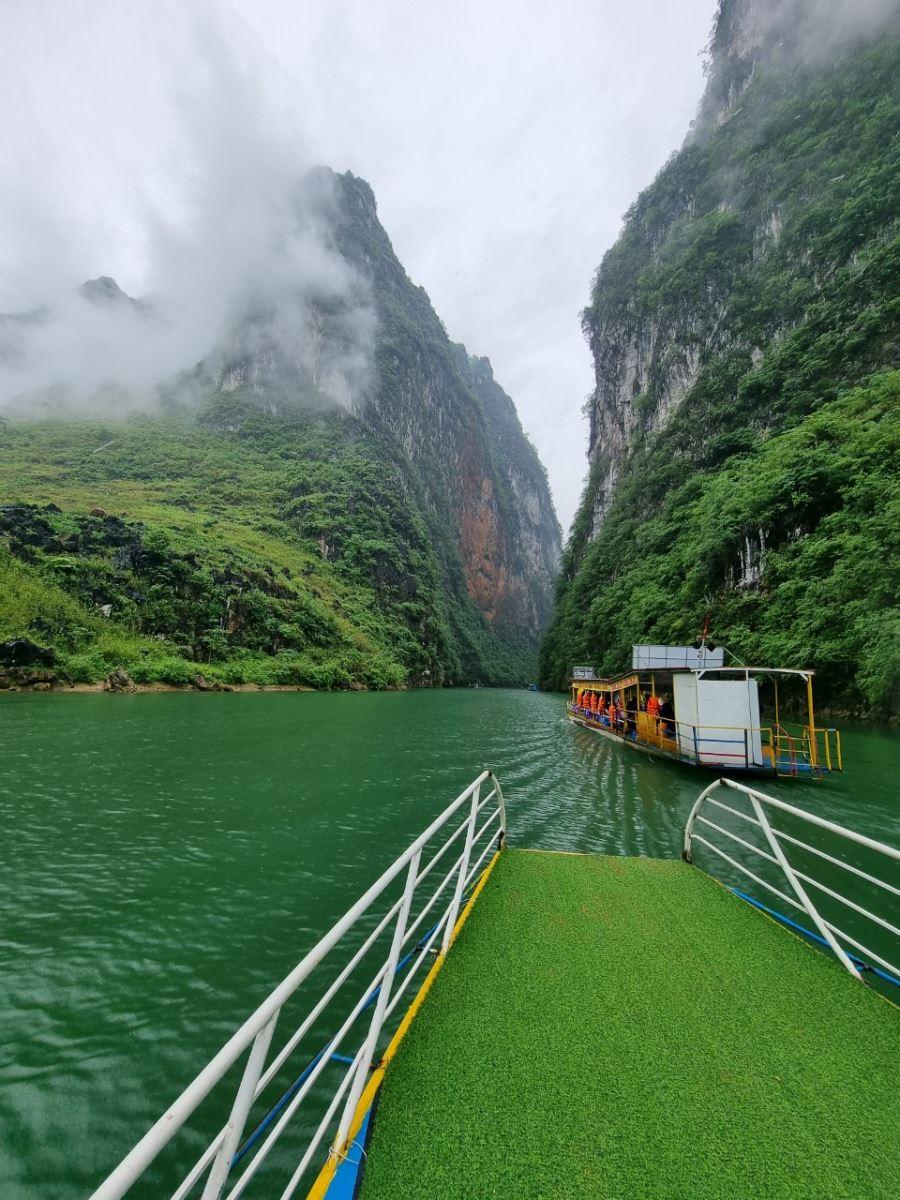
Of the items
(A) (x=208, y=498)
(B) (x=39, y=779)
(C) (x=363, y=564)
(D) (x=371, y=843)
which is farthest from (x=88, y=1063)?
(A) (x=208, y=498)

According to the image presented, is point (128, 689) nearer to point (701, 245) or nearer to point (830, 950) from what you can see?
point (830, 950)

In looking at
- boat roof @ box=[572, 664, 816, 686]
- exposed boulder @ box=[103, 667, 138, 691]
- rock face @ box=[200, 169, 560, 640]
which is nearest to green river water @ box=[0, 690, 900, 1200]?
boat roof @ box=[572, 664, 816, 686]

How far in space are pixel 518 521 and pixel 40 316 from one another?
4818 inches

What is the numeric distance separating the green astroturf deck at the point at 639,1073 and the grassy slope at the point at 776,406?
17063 mm

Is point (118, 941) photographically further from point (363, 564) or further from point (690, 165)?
point (690, 165)

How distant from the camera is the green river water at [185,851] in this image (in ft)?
10.6

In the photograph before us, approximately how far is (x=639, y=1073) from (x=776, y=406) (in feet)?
131

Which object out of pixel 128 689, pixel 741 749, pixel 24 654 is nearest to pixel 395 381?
pixel 128 689

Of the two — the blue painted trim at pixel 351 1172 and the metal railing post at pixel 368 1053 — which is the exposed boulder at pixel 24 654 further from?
the blue painted trim at pixel 351 1172

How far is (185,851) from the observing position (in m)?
6.63

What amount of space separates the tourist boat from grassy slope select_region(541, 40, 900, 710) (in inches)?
246

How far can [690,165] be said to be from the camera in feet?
176

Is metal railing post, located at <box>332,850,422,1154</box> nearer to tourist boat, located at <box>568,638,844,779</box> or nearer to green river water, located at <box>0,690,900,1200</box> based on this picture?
green river water, located at <box>0,690,900,1200</box>

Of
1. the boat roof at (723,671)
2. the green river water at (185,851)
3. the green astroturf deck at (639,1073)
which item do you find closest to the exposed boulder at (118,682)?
the green river water at (185,851)
